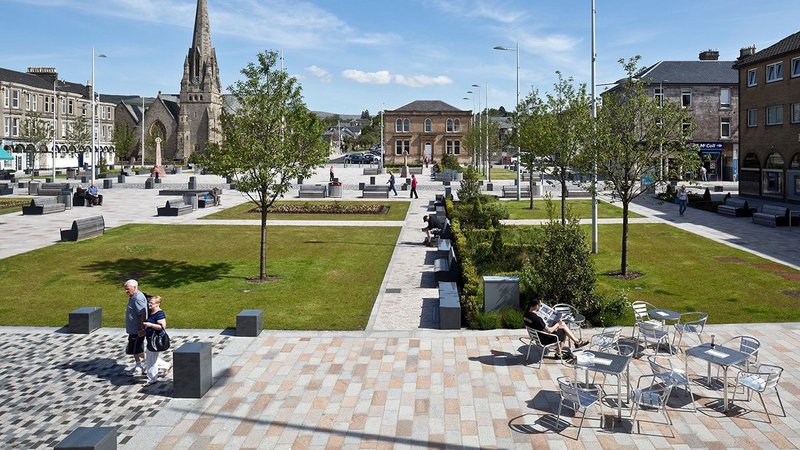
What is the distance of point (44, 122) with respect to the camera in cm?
7431

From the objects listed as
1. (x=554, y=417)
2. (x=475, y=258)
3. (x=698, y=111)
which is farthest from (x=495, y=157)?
(x=554, y=417)

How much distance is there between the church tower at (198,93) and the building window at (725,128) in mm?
79178

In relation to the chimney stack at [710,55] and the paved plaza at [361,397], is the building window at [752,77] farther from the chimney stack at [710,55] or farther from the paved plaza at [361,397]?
the paved plaza at [361,397]

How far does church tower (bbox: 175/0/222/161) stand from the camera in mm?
109812

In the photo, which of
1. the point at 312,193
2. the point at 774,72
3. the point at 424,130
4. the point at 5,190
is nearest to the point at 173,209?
the point at 312,193

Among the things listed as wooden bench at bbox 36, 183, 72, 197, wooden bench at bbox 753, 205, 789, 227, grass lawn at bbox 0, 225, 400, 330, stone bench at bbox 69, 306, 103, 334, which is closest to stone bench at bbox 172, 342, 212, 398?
grass lawn at bbox 0, 225, 400, 330

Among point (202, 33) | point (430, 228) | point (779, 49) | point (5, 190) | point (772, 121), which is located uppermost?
point (202, 33)

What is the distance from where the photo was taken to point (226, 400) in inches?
385

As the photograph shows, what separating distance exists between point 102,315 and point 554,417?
10.6 metres

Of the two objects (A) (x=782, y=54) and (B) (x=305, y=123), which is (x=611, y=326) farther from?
(A) (x=782, y=54)

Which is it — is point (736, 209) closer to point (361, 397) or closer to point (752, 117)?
point (752, 117)

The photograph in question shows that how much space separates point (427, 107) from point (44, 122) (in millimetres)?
53979

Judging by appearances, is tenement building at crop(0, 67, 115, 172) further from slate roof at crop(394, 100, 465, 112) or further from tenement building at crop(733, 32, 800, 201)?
tenement building at crop(733, 32, 800, 201)

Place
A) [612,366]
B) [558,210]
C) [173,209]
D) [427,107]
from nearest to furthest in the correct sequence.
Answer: [612,366] < [173,209] < [558,210] < [427,107]
